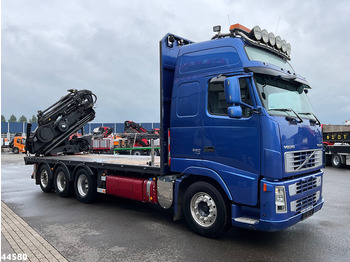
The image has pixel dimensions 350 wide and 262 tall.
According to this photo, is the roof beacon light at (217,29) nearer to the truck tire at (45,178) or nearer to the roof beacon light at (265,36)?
the roof beacon light at (265,36)

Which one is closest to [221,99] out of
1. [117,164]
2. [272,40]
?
[272,40]

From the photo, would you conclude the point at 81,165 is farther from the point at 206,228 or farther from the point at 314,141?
the point at 314,141

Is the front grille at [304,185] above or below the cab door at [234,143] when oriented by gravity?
below

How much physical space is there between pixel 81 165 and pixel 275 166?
18.2 ft

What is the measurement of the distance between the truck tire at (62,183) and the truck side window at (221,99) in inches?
211

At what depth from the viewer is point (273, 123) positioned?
4.54m

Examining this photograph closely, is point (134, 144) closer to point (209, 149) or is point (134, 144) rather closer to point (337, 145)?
point (337, 145)

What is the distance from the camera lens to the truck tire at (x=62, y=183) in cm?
879

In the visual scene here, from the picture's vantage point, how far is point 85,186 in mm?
8375

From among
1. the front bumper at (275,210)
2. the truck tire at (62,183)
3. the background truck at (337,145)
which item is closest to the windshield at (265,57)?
the front bumper at (275,210)

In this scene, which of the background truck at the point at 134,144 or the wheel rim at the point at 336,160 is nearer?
the wheel rim at the point at 336,160

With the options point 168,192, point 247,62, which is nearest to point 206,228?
point 168,192

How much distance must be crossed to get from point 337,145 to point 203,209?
15.8 metres

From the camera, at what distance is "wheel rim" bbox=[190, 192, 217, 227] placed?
519 centimetres
